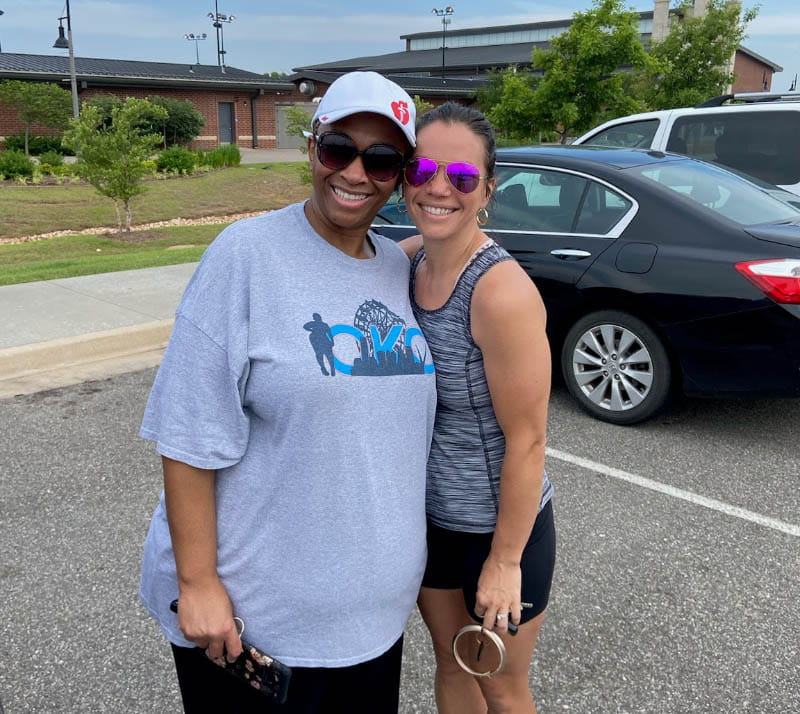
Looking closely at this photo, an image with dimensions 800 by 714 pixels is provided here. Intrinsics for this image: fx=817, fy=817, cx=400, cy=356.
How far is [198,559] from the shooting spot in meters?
1.42

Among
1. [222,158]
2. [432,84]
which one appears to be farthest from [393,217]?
[432,84]

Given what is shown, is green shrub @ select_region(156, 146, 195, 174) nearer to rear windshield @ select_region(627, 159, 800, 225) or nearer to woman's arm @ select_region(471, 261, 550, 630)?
rear windshield @ select_region(627, 159, 800, 225)

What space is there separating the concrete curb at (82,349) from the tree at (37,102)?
25.4 metres

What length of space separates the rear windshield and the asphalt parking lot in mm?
1250

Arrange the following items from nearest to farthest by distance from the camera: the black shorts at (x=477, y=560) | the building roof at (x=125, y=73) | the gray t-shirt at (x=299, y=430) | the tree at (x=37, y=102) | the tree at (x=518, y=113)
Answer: the gray t-shirt at (x=299, y=430) → the black shorts at (x=477, y=560) → the tree at (x=518, y=113) → the tree at (x=37, y=102) → the building roof at (x=125, y=73)

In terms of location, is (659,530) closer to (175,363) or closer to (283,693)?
(283,693)

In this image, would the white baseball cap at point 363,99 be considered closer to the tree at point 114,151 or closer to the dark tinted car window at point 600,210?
the dark tinted car window at point 600,210

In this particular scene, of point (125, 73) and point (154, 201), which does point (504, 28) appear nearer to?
point (125, 73)

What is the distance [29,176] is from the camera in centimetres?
2144

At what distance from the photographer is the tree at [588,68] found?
15.3 m

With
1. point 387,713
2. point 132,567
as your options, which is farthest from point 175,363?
point 132,567

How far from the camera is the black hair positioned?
163cm

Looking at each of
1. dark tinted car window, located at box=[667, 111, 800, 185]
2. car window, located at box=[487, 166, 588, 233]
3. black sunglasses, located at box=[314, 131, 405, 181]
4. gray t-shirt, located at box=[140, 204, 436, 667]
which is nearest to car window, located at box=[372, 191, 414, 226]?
car window, located at box=[487, 166, 588, 233]

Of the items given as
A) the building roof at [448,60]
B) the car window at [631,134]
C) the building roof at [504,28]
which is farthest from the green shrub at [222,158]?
the building roof at [504,28]
